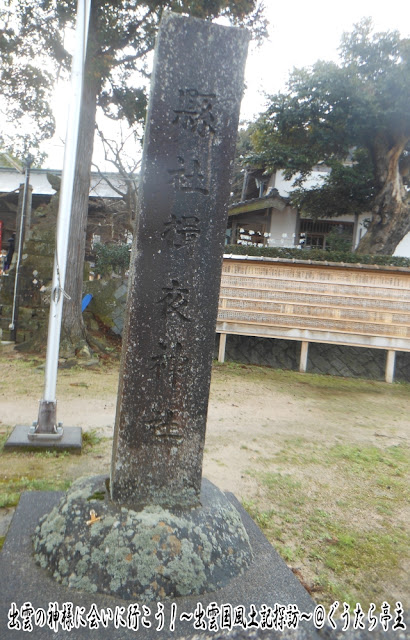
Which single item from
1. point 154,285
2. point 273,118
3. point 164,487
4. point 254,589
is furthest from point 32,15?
point 254,589

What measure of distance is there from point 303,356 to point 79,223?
599 cm

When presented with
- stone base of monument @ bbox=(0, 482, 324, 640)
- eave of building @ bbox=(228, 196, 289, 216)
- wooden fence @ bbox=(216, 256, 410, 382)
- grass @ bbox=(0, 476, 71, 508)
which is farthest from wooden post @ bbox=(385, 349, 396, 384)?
eave of building @ bbox=(228, 196, 289, 216)

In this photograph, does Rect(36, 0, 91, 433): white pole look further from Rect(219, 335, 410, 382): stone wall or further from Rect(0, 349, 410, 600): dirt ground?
Rect(219, 335, 410, 382): stone wall

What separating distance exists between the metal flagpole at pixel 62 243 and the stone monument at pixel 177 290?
2321 millimetres

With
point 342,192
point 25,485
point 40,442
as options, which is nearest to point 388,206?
point 342,192

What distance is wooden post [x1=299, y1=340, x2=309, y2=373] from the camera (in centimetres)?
1066

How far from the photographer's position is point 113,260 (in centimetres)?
1315

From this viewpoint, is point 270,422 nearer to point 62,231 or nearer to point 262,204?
point 62,231

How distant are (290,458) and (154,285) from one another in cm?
329

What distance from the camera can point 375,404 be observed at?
27.1ft

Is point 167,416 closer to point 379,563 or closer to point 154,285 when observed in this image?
point 154,285

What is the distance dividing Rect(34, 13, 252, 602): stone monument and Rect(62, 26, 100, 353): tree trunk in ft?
24.2

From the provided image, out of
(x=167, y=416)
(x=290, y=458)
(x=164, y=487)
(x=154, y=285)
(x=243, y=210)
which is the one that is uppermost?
(x=243, y=210)

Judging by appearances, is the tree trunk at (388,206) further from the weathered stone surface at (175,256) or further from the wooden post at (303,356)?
the weathered stone surface at (175,256)
